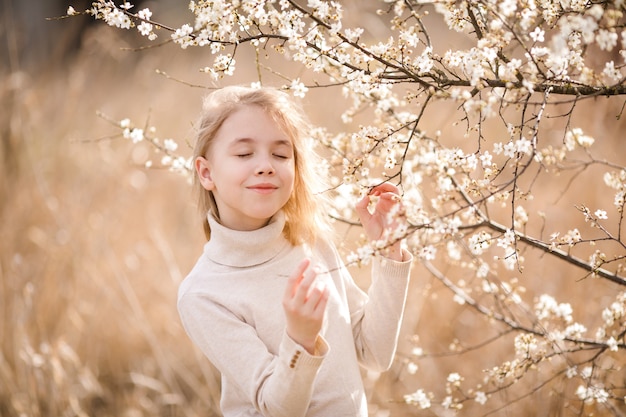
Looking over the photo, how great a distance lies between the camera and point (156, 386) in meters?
2.66

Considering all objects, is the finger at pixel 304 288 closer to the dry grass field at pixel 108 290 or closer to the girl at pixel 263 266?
the girl at pixel 263 266

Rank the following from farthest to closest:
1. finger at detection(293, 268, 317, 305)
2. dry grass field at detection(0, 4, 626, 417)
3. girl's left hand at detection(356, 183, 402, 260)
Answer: dry grass field at detection(0, 4, 626, 417)
girl's left hand at detection(356, 183, 402, 260)
finger at detection(293, 268, 317, 305)

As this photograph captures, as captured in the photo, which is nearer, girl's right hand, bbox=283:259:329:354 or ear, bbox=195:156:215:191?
girl's right hand, bbox=283:259:329:354

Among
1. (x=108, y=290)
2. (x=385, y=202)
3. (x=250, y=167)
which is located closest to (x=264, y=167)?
(x=250, y=167)

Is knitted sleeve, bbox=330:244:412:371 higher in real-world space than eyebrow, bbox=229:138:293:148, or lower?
lower

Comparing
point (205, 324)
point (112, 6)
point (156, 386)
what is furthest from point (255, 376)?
point (156, 386)

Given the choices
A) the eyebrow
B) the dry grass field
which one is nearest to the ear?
the eyebrow

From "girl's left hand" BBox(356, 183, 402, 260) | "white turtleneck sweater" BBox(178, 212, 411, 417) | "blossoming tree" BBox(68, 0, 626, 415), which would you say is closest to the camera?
"blossoming tree" BBox(68, 0, 626, 415)

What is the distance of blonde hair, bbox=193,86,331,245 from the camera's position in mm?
1600

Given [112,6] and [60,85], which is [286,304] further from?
[60,85]

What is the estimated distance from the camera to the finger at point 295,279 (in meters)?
1.28

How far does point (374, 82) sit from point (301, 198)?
0.53 meters

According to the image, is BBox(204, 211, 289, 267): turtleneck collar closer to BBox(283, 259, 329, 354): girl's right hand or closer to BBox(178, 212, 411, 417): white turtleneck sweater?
BBox(178, 212, 411, 417): white turtleneck sweater

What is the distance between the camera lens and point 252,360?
1.43 m
